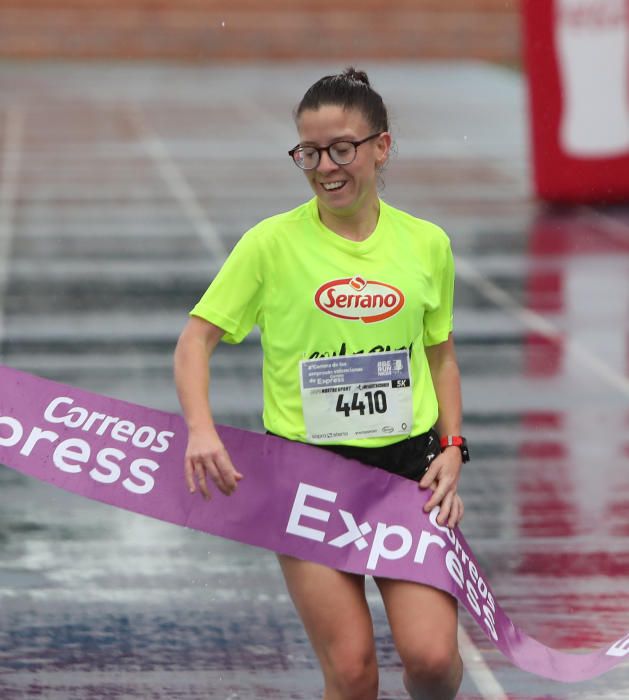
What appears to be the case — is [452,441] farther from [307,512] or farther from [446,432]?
[307,512]

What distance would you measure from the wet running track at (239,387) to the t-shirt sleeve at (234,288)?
5.84ft

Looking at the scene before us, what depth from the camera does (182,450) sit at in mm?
5156

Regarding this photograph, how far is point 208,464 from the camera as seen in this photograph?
4.67 metres

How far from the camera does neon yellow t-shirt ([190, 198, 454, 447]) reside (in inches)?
190

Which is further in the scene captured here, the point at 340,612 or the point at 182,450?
the point at 182,450

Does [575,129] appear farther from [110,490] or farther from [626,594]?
[110,490]

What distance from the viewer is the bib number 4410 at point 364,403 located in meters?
4.89

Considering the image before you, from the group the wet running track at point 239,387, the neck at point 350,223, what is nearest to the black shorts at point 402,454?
the neck at point 350,223

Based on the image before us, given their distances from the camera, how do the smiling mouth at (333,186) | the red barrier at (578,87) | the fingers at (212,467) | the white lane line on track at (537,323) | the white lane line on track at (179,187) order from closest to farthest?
the fingers at (212,467) → the smiling mouth at (333,186) → the white lane line on track at (537,323) → the white lane line on track at (179,187) → the red barrier at (578,87)

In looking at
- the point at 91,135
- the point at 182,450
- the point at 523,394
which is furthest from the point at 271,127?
the point at 182,450

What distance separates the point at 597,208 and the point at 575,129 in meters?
0.94

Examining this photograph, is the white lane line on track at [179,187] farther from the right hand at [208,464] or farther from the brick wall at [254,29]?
the brick wall at [254,29]

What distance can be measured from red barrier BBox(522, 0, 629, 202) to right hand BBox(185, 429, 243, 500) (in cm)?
1535

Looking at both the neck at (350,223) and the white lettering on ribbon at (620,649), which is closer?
the neck at (350,223)
